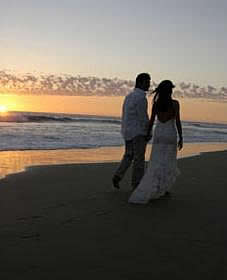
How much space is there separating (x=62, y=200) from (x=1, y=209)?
916 mm

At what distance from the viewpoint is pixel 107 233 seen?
4.40 meters

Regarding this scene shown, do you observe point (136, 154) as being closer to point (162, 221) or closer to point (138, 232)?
point (162, 221)

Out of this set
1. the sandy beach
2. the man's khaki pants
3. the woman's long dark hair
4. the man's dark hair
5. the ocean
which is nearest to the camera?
the sandy beach

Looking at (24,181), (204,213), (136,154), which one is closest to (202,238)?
(204,213)

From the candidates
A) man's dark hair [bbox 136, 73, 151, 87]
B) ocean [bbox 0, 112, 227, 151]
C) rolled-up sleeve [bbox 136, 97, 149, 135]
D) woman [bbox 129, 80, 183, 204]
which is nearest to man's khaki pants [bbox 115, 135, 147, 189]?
rolled-up sleeve [bbox 136, 97, 149, 135]

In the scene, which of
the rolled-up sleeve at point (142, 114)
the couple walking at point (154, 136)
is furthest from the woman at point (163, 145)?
the rolled-up sleeve at point (142, 114)

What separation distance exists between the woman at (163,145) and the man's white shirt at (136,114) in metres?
0.23

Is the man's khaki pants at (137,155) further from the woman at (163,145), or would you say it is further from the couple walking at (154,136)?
the woman at (163,145)

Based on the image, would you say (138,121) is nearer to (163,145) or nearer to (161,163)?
(163,145)

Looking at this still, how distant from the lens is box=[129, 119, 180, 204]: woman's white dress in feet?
19.7

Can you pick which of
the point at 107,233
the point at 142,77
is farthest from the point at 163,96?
the point at 107,233

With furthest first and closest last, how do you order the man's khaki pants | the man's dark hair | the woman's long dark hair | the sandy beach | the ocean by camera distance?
the ocean
the man's khaki pants
the man's dark hair
the woman's long dark hair
the sandy beach

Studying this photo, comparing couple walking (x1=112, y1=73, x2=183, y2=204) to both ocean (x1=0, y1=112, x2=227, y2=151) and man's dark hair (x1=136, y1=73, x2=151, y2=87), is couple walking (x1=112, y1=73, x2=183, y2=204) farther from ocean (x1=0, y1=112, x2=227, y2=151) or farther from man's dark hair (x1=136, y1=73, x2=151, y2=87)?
ocean (x1=0, y1=112, x2=227, y2=151)

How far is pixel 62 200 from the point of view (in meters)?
6.08
